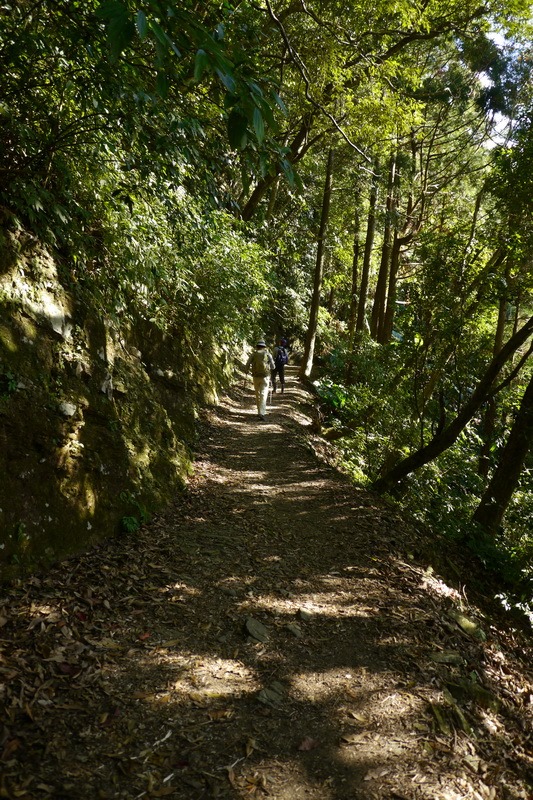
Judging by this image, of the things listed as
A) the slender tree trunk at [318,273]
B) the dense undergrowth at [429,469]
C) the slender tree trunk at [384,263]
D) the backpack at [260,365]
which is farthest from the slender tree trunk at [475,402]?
the slender tree trunk at [318,273]

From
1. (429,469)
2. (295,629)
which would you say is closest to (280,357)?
(429,469)

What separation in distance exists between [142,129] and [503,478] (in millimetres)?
7197

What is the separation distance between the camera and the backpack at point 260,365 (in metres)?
11.1

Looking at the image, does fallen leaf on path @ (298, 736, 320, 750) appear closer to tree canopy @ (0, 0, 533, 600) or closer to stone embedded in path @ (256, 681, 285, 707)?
stone embedded in path @ (256, 681, 285, 707)

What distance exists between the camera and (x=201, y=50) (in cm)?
163

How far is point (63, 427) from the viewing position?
4.27 metres

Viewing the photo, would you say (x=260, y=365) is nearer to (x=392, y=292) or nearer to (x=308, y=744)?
(x=392, y=292)

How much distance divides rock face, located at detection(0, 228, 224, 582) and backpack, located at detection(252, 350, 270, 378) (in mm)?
5029

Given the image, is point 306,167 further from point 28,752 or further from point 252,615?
point 28,752

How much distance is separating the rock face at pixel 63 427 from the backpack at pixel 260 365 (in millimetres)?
5029

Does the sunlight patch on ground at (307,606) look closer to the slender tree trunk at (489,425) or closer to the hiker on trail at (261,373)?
the hiker on trail at (261,373)

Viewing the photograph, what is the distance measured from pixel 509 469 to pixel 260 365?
226 inches

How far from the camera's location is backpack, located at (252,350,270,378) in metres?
11.1

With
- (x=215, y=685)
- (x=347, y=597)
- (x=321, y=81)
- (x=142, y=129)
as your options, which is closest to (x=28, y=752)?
(x=215, y=685)
